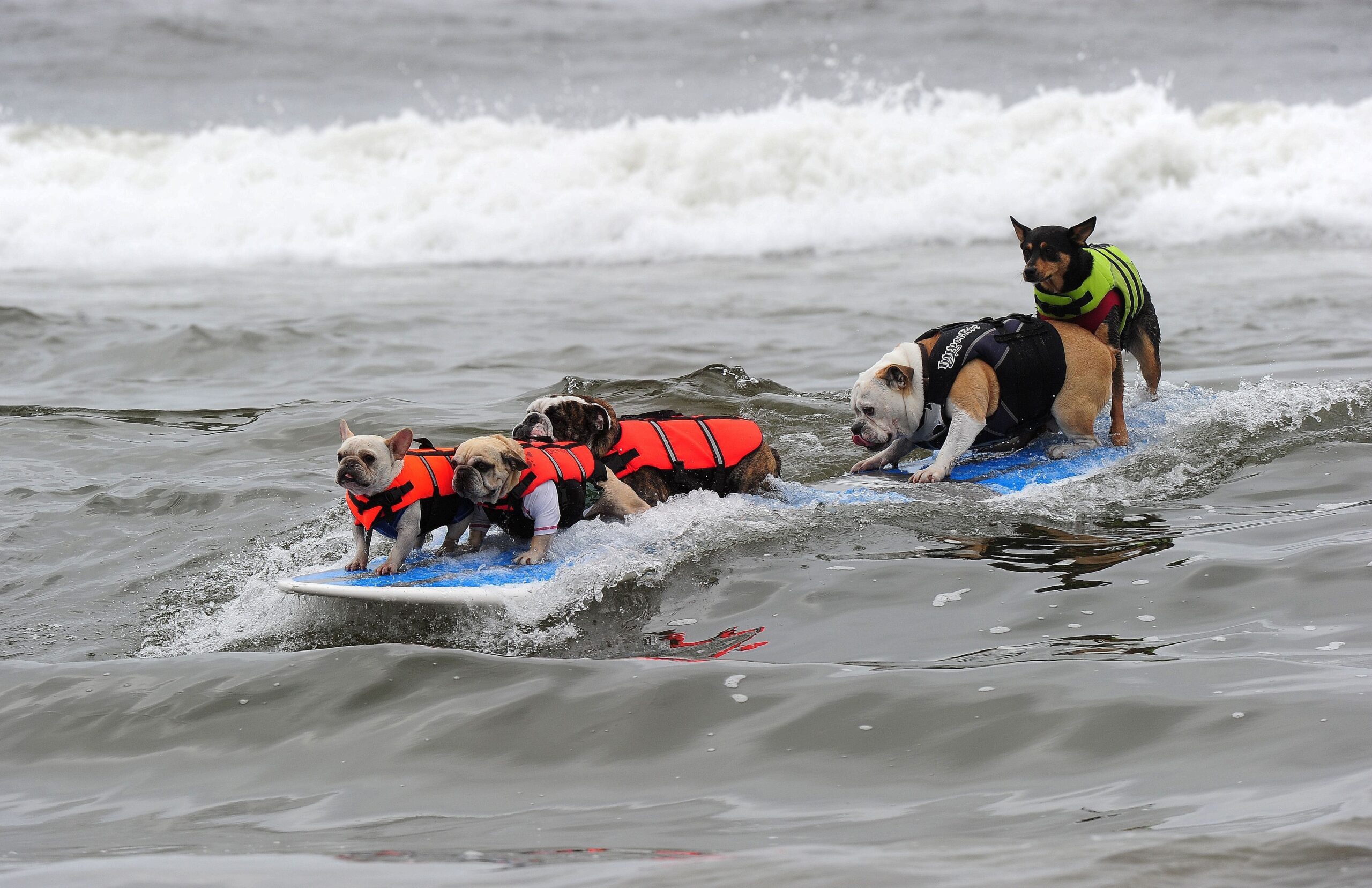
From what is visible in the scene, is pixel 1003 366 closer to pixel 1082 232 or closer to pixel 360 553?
pixel 1082 232

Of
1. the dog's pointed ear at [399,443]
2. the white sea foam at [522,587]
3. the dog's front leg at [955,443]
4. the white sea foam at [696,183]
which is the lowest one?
the white sea foam at [522,587]

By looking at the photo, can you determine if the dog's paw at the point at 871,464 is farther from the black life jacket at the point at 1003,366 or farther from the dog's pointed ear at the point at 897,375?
the dog's pointed ear at the point at 897,375

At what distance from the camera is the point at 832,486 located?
737 centimetres

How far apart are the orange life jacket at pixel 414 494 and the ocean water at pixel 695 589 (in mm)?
411

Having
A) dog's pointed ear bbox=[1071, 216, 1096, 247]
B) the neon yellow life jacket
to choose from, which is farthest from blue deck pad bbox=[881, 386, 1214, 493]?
dog's pointed ear bbox=[1071, 216, 1096, 247]

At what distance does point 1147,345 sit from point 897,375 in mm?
2290

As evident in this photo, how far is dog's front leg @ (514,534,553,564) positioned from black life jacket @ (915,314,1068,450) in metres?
2.60

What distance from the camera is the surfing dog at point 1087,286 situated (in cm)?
761

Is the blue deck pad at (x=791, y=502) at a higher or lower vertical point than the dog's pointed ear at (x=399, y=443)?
lower

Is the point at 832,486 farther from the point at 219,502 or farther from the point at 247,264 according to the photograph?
the point at 247,264

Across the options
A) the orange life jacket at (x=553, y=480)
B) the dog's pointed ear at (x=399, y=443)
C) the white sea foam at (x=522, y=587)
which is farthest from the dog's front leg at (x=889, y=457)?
the dog's pointed ear at (x=399, y=443)

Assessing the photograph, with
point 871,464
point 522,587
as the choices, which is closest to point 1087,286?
point 871,464

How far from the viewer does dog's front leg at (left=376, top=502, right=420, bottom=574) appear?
5.85 meters

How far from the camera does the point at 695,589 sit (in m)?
5.98
